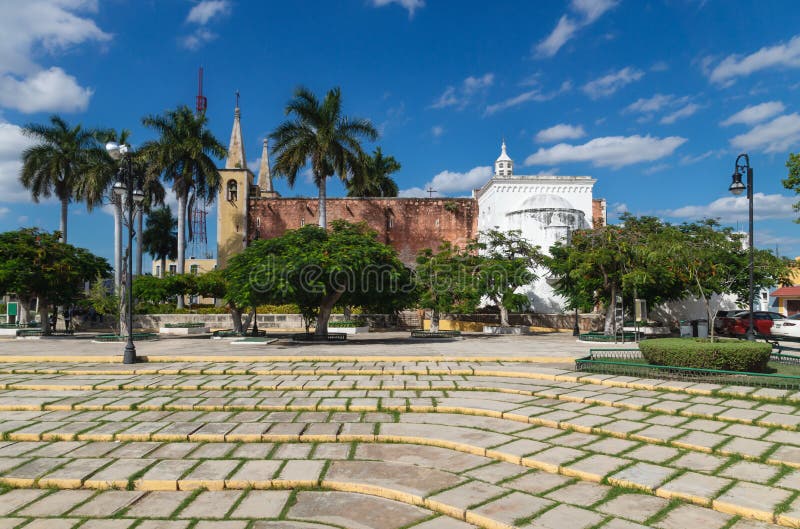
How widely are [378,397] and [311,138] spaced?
1983cm

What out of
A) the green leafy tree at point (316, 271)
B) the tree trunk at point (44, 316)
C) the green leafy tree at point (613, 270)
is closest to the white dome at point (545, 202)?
the green leafy tree at point (613, 270)

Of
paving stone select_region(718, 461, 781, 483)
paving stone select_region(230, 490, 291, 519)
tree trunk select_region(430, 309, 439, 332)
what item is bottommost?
paving stone select_region(230, 490, 291, 519)

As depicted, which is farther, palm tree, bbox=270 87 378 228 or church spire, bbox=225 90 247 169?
church spire, bbox=225 90 247 169

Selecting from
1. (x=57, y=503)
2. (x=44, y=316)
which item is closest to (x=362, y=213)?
(x=44, y=316)

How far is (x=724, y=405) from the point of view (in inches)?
250

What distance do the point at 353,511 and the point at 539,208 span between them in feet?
88.1

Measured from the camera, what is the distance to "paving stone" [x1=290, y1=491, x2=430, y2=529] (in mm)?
3492

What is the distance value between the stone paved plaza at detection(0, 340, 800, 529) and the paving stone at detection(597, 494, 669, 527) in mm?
15

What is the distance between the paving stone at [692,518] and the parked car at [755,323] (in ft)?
54.4

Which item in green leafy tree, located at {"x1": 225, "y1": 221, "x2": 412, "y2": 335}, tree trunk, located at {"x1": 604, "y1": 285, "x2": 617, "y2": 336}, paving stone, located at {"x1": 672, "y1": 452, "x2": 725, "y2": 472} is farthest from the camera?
tree trunk, located at {"x1": 604, "y1": 285, "x2": 617, "y2": 336}

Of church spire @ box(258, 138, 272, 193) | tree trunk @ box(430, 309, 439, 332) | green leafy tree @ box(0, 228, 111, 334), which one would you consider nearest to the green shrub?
tree trunk @ box(430, 309, 439, 332)

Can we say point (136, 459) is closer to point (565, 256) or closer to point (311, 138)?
point (565, 256)

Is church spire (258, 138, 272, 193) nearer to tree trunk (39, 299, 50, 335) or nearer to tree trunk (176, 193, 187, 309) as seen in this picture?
tree trunk (176, 193, 187, 309)

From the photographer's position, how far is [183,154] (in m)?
27.4
